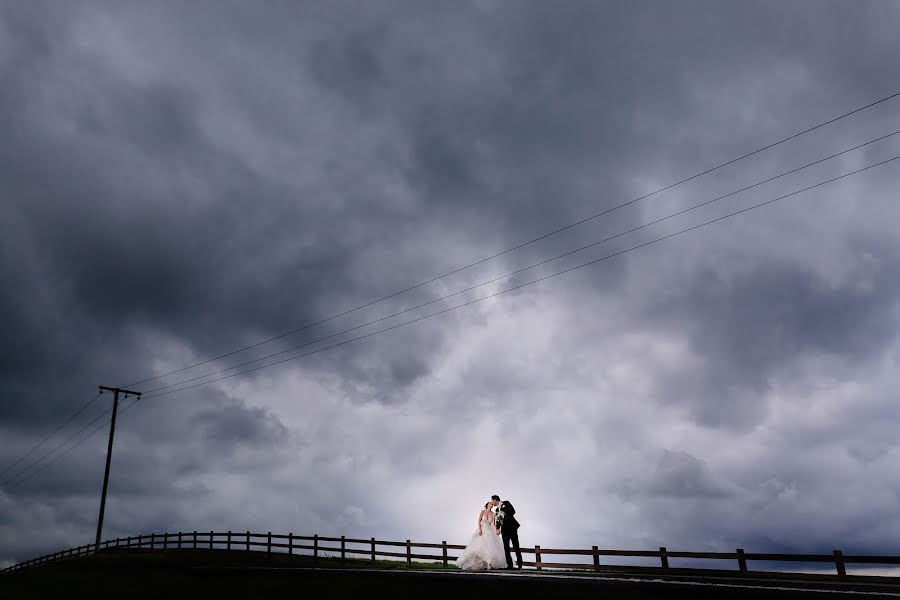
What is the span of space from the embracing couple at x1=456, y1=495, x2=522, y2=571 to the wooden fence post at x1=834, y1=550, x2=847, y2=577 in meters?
9.04

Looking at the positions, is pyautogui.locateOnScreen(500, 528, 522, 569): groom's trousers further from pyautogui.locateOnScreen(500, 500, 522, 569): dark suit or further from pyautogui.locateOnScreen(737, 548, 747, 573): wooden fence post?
pyautogui.locateOnScreen(737, 548, 747, 573): wooden fence post

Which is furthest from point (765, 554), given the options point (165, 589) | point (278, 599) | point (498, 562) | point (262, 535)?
point (262, 535)

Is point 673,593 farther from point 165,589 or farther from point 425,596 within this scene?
point 165,589

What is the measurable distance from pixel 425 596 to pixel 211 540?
3200 cm

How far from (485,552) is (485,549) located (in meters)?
0.09

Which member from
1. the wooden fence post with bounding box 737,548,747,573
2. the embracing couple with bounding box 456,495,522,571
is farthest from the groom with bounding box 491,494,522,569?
the wooden fence post with bounding box 737,548,747,573

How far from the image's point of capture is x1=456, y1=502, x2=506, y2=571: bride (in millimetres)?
21922

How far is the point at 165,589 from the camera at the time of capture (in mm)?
14891

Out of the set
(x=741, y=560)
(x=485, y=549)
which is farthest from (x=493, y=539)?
(x=741, y=560)

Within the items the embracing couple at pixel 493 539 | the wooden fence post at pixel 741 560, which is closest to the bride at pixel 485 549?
the embracing couple at pixel 493 539

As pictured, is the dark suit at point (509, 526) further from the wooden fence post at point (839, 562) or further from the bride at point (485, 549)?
the wooden fence post at point (839, 562)

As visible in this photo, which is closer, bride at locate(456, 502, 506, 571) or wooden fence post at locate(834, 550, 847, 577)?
wooden fence post at locate(834, 550, 847, 577)

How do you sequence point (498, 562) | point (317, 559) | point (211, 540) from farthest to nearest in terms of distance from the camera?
point (211, 540) < point (317, 559) < point (498, 562)

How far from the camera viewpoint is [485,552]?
2192 centimetres
